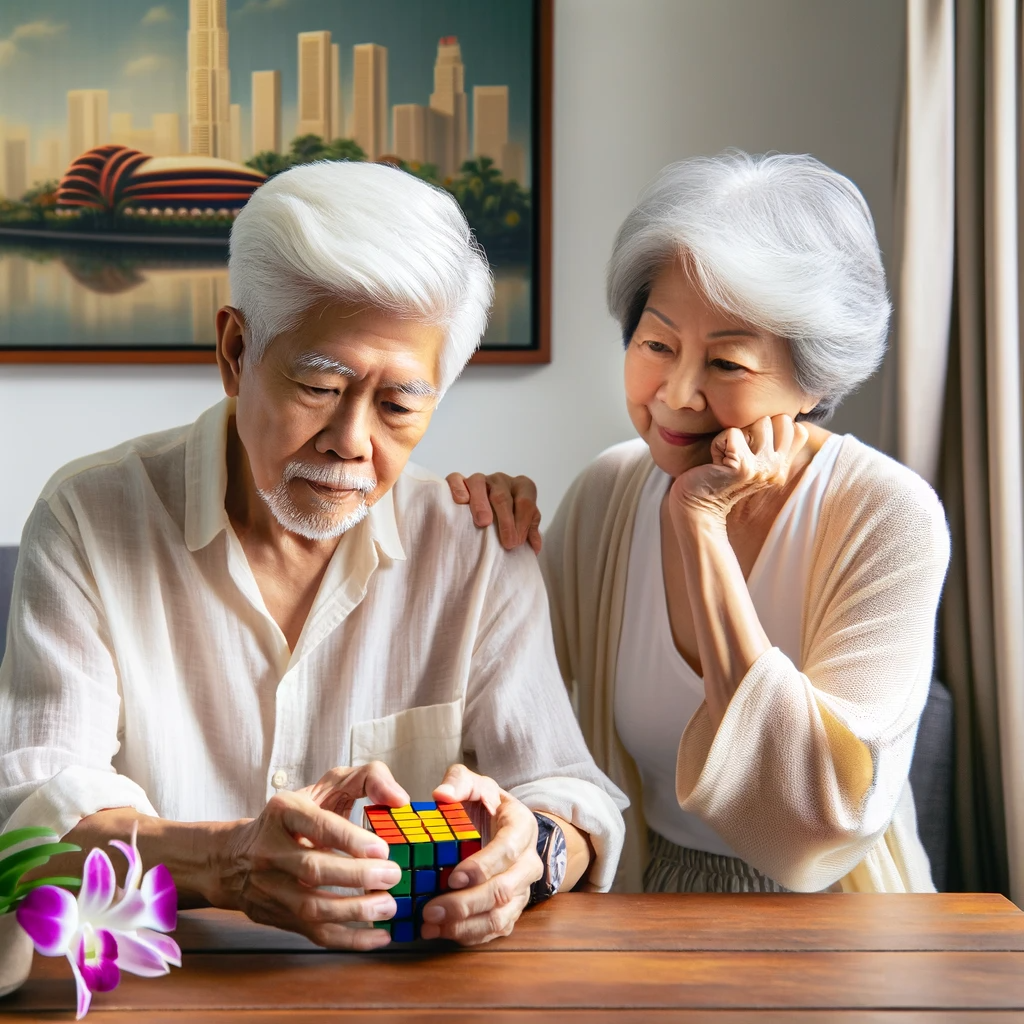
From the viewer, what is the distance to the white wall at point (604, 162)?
8.96 ft

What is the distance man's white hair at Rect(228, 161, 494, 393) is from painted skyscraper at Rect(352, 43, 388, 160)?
1.44 metres

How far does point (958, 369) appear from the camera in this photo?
2371mm

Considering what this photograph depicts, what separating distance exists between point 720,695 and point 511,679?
0.92ft

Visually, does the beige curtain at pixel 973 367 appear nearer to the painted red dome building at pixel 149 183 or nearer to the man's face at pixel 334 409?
the man's face at pixel 334 409

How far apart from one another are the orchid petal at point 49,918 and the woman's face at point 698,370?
1.05 metres

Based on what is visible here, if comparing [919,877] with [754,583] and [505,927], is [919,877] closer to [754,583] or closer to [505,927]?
[754,583]

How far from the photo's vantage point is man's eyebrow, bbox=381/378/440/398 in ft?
4.46

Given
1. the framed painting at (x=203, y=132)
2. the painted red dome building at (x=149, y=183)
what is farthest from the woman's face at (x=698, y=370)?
the painted red dome building at (x=149, y=183)

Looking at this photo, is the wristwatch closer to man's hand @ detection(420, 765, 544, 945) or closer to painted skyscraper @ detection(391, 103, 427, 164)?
man's hand @ detection(420, 765, 544, 945)

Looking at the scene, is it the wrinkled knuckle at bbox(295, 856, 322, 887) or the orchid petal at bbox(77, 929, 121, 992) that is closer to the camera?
the orchid petal at bbox(77, 929, 121, 992)

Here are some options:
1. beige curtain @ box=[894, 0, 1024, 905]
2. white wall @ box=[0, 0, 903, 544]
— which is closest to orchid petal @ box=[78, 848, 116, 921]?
beige curtain @ box=[894, 0, 1024, 905]

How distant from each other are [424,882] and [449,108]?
2.12 m

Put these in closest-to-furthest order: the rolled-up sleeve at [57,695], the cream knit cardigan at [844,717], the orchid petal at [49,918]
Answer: the orchid petal at [49,918]
the rolled-up sleeve at [57,695]
the cream knit cardigan at [844,717]

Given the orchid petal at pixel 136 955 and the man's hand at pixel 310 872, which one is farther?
the man's hand at pixel 310 872
